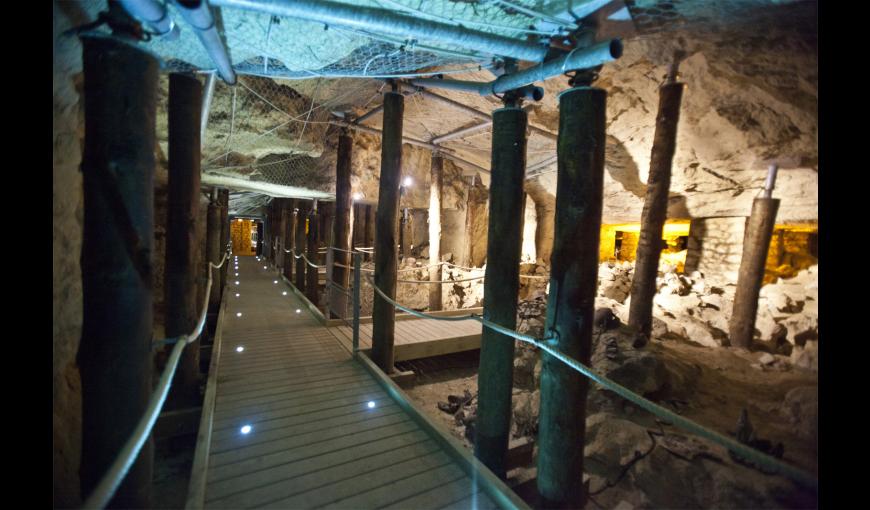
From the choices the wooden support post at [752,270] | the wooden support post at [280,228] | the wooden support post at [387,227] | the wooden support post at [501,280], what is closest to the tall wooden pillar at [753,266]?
the wooden support post at [752,270]

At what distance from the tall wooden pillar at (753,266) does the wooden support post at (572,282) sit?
6665 mm

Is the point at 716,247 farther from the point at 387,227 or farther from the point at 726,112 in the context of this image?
the point at 387,227

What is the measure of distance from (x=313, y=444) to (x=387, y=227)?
2.79 m

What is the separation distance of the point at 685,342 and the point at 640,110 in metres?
5.23

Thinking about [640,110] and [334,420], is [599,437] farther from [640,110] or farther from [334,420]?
[640,110]

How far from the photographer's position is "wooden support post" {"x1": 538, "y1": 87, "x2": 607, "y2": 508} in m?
2.52

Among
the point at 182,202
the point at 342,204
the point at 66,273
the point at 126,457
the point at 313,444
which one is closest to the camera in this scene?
the point at 126,457

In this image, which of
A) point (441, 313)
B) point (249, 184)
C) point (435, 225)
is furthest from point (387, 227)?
point (249, 184)

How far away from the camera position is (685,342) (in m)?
8.05

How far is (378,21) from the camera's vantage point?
2.12 m

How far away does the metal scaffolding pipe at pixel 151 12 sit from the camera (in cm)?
146

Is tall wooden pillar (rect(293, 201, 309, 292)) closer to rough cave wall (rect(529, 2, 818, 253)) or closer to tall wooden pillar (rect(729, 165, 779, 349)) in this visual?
rough cave wall (rect(529, 2, 818, 253))

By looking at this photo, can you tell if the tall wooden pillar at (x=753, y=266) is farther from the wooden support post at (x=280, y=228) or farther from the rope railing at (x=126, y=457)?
the wooden support post at (x=280, y=228)
